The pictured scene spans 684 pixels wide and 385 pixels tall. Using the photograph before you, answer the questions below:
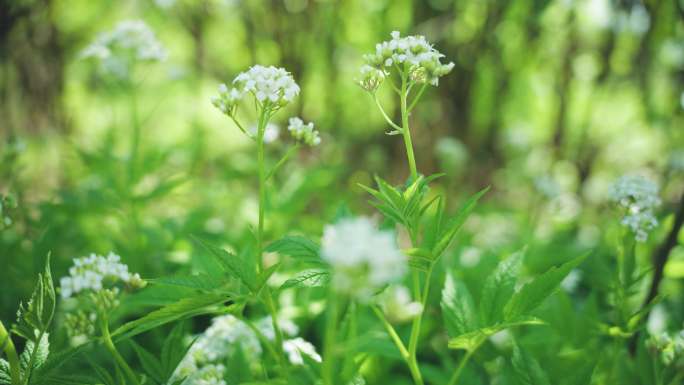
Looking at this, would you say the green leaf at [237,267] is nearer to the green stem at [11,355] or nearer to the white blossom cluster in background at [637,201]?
the green stem at [11,355]

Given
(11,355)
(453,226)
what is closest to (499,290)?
(453,226)

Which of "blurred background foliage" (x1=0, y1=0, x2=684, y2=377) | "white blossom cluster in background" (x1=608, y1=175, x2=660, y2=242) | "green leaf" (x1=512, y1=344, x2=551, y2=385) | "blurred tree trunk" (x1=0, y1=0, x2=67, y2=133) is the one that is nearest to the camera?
"green leaf" (x1=512, y1=344, x2=551, y2=385)

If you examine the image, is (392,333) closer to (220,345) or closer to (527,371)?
(527,371)

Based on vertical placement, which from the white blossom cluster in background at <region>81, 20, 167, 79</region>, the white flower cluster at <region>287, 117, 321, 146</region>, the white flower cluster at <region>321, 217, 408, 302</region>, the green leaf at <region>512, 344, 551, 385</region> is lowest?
the green leaf at <region>512, 344, 551, 385</region>

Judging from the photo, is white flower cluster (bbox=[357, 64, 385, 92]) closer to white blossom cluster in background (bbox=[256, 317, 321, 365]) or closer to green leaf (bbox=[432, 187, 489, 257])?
green leaf (bbox=[432, 187, 489, 257])

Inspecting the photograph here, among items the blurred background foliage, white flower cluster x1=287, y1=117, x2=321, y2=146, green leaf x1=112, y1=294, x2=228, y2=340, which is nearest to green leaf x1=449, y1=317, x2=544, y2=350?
green leaf x1=112, y1=294, x2=228, y2=340

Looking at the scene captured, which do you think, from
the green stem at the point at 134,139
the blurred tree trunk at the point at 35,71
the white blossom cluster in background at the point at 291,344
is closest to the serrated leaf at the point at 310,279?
the white blossom cluster in background at the point at 291,344
